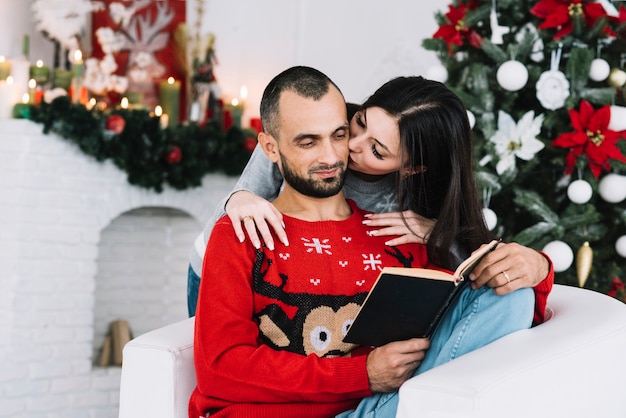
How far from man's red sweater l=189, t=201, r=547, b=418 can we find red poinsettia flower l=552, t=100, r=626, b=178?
101 cm

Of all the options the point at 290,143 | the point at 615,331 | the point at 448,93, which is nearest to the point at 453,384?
the point at 615,331

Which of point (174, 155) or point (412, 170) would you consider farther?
point (174, 155)

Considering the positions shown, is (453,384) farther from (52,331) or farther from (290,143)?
(52,331)

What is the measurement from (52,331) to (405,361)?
254 centimetres

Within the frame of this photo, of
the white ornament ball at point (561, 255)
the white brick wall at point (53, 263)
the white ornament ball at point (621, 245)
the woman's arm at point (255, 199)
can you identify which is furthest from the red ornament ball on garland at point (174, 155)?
the white ornament ball at point (621, 245)

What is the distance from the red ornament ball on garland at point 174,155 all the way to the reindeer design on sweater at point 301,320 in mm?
2225

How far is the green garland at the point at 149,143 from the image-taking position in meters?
3.62

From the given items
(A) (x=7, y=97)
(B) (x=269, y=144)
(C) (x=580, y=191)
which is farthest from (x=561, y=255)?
(A) (x=7, y=97)

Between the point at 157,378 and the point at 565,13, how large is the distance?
1.75 metres

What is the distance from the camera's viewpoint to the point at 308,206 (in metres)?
1.76

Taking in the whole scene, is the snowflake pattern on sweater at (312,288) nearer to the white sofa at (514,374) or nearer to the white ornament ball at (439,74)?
the white sofa at (514,374)

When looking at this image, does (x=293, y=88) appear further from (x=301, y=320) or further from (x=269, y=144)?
(x=301, y=320)

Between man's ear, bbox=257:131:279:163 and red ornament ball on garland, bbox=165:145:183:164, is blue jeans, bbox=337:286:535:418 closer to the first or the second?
man's ear, bbox=257:131:279:163

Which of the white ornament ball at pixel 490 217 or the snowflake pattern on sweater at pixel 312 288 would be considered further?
the white ornament ball at pixel 490 217
